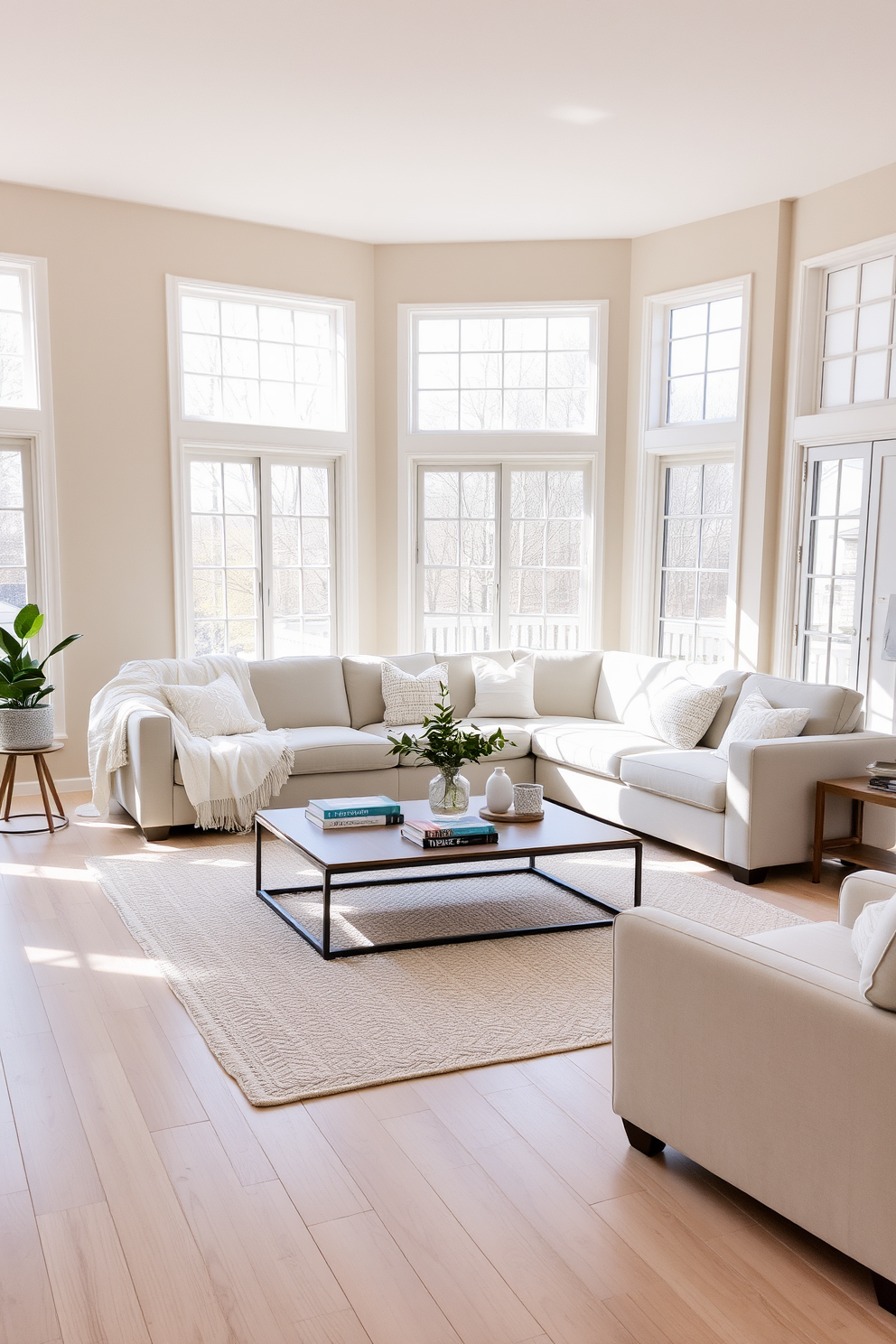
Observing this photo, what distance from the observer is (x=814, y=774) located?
4.74 metres

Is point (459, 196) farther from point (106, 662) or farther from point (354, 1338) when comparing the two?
point (354, 1338)

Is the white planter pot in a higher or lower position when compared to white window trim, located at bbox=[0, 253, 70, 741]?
lower

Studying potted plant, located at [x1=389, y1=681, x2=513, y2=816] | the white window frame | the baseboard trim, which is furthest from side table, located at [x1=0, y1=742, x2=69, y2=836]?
potted plant, located at [x1=389, y1=681, x2=513, y2=816]

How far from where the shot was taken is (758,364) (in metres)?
6.19

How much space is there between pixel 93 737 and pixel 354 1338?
4041mm

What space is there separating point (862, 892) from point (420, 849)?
5.18 feet

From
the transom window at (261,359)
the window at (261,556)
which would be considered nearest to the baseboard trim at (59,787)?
the window at (261,556)

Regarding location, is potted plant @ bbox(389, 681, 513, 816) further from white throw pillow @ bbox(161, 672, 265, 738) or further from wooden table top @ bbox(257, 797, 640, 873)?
white throw pillow @ bbox(161, 672, 265, 738)

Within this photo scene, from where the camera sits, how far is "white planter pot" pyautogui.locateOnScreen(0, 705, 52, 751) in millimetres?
5309

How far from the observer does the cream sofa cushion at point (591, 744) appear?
5480mm

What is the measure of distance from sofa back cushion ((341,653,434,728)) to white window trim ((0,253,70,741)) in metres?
1.62

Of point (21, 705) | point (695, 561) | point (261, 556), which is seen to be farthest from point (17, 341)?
point (695, 561)

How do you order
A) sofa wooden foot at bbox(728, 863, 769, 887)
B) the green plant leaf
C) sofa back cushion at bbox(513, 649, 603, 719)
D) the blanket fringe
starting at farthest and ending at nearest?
1. sofa back cushion at bbox(513, 649, 603, 719)
2. the green plant leaf
3. the blanket fringe
4. sofa wooden foot at bbox(728, 863, 769, 887)

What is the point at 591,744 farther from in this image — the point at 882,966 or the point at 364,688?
the point at 882,966
